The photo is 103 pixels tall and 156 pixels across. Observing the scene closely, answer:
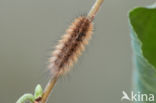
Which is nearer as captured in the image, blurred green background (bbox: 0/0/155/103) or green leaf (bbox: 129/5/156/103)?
green leaf (bbox: 129/5/156/103)

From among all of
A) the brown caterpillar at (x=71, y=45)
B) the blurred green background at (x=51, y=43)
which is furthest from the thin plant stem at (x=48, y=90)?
the blurred green background at (x=51, y=43)

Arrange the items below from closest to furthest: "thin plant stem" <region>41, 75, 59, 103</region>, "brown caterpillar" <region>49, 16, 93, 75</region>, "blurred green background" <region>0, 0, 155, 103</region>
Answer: "thin plant stem" <region>41, 75, 59, 103</region> → "brown caterpillar" <region>49, 16, 93, 75</region> → "blurred green background" <region>0, 0, 155, 103</region>

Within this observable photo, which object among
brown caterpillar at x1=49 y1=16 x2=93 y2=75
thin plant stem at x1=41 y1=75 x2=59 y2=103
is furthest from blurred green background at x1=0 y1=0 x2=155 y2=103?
thin plant stem at x1=41 y1=75 x2=59 y2=103

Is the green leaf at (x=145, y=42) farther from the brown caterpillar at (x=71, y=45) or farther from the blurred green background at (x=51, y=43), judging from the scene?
the blurred green background at (x=51, y=43)

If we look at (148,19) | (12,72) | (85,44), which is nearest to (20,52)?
(12,72)

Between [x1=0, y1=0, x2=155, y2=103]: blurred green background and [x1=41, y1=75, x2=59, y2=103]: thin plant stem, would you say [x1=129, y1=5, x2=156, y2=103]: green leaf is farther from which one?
[x1=0, y1=0, x2=155, y2=103]: blurred green background

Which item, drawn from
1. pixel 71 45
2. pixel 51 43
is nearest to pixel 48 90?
pixel 71 45

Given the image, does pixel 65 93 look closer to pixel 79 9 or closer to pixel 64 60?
pixel 79 9
